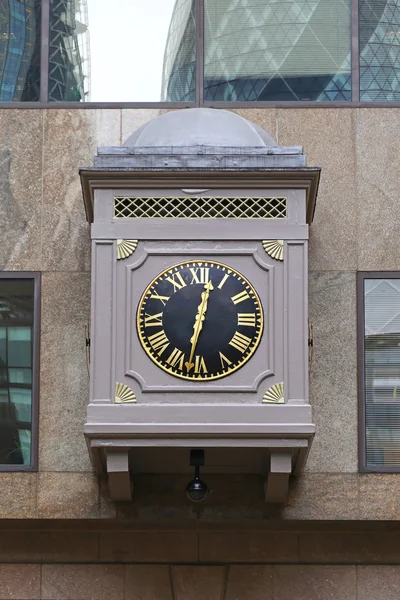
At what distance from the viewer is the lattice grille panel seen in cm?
1529

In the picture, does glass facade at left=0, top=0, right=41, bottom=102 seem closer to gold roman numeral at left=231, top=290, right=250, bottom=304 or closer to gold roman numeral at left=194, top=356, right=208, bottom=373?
gold roman numeral at left=231, top=290, right=250, bottom=304

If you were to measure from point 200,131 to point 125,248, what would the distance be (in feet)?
5.23

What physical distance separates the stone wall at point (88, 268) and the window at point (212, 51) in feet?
1.07

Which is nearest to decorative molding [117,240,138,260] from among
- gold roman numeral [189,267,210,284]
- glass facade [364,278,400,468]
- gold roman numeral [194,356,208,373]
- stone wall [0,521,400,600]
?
gold roman numeral [189,267,210,284]

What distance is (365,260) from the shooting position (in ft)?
53.9

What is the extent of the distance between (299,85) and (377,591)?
5.75 m

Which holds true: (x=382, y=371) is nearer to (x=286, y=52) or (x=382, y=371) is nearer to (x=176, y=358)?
(x=176, y=358)

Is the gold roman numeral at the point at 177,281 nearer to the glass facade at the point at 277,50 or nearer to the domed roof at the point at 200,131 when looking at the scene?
the domed roof at the point at 200,131

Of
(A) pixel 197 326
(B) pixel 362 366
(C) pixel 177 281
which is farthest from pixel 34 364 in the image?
(B) pixel 362 366

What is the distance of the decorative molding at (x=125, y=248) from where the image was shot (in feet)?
49.8

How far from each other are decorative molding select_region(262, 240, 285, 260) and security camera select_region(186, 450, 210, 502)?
7.01ft

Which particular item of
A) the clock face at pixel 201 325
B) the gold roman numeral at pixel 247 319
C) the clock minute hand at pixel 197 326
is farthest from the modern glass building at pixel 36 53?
the gold roman numeral at pixel 247 319

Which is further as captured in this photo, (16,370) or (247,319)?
(16,370)

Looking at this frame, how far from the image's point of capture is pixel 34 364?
16266 mm
